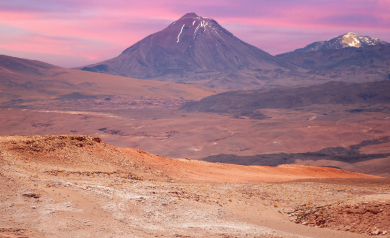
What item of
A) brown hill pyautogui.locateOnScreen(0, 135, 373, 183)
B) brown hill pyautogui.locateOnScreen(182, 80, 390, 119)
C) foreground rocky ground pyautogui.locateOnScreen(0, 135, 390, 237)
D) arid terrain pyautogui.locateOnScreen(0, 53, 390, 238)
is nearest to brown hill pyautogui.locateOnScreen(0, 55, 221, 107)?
brown hill pyautogui.locateOnScreen(182, 80, 390, 119)

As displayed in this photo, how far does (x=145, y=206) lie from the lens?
10.5 meters

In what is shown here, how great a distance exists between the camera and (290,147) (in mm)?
65000

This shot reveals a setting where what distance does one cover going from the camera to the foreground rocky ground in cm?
862

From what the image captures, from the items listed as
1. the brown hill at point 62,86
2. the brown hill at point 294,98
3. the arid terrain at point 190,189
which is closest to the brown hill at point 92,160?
the arid terrain at point 190,189

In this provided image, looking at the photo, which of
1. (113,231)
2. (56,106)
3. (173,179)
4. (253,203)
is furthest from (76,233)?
(56,106)

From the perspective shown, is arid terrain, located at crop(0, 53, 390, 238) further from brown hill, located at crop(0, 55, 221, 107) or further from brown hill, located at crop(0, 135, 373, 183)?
brown hill, located at crop(0, 55, 221, 107)

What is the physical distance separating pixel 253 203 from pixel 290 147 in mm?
54109

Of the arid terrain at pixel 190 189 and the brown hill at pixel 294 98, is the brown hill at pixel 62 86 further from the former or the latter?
the arid terrain at pixel 190 189

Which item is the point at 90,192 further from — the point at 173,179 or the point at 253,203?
the point at 173,179

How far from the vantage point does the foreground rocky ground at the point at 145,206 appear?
862cm

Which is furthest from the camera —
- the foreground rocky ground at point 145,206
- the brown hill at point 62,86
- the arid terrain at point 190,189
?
the brown hill at point 62,86

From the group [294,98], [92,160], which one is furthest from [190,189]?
[294,98]

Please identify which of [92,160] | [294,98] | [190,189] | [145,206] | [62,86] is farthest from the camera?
[62,86]

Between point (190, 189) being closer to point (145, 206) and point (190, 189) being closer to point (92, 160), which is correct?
point (145, 206)
